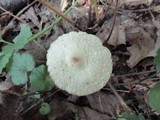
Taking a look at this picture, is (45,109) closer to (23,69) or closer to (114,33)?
(23,69)

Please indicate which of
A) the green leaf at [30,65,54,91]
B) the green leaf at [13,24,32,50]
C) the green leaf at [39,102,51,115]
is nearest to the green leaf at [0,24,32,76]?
the green leaf at [13,24,32,50]

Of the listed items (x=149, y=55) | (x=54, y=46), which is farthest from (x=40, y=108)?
(x=149, y=55)

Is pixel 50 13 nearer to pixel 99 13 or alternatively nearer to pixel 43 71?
pixel 99 13

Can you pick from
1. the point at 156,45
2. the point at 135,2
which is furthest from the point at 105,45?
the point at 135,2

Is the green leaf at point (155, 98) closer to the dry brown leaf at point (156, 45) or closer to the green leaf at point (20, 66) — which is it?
the dry brown leaf at point (156, 45)

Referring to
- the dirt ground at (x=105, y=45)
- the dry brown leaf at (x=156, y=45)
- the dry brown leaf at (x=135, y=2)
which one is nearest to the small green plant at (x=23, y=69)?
the dirt ground at (x=105, y=45)
